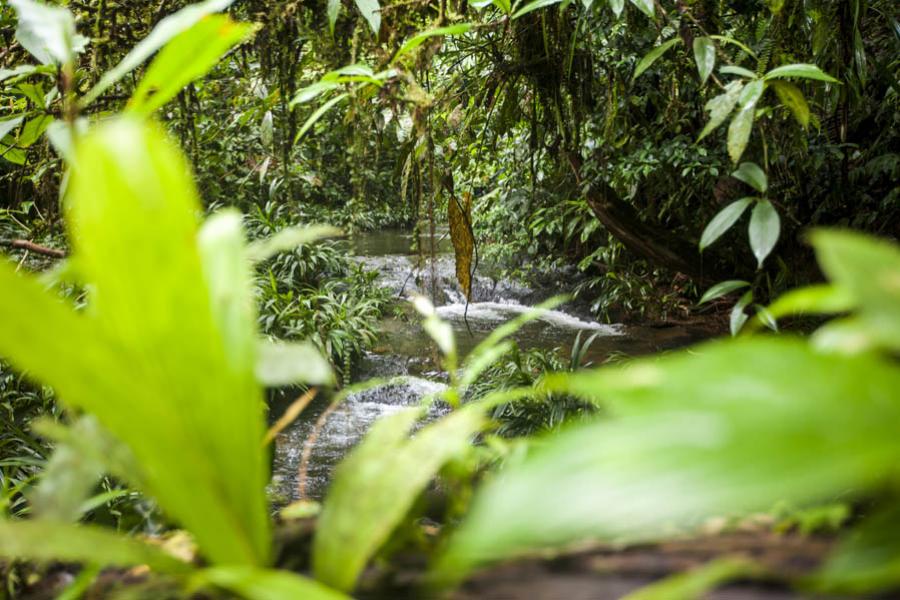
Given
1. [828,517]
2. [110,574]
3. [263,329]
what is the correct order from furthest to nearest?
[263,329], [110,574], [828,517]

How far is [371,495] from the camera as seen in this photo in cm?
56

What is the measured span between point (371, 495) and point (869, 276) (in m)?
0.41

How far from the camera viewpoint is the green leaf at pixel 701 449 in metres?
0.30

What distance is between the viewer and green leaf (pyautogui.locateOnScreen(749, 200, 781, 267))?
115cm

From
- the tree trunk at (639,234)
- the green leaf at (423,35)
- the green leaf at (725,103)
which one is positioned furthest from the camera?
the tree trunk at (639,234)

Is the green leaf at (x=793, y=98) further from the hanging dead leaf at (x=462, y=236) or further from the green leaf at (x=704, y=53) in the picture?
the hanging dead leaf at (x=462, y=236)

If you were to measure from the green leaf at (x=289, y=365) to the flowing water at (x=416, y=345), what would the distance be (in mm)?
2726

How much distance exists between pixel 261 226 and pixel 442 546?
6211mm

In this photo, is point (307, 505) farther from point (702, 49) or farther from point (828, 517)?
point (702, 49)

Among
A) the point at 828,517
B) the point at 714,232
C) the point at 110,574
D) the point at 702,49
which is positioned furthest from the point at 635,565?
Answer: the point at 702,49

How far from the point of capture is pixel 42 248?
47.6 inches

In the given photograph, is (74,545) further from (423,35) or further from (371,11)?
(371,11)

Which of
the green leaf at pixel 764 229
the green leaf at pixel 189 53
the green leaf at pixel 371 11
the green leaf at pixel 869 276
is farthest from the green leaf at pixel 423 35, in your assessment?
the green leaf at pixel 869 276

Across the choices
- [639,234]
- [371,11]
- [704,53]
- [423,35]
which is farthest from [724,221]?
[639,234]
